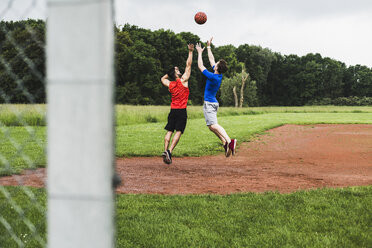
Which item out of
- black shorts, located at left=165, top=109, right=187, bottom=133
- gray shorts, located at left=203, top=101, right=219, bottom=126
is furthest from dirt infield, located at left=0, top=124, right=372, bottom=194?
gray shorts, located at left=203, top=101, right=219, bottom=126

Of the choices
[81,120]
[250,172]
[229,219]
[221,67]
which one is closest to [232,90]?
[221,67]

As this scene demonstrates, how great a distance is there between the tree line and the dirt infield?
13.9 m

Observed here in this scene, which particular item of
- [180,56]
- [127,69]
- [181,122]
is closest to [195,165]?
[181,122]

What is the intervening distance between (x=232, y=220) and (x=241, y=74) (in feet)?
176

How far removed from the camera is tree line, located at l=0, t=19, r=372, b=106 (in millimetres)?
50531

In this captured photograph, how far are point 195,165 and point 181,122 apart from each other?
40.4 inches

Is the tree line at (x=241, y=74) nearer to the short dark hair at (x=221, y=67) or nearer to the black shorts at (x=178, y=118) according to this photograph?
the black shorts at (x=178, y=118)

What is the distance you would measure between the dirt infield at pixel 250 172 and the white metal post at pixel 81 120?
160 inches

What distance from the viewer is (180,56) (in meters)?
57.2

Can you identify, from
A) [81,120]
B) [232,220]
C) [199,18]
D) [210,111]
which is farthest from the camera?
[199,18]

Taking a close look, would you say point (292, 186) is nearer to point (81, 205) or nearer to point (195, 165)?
point (195, 165)

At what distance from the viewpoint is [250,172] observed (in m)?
6.80

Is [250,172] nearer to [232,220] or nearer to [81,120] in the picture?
[232,220]

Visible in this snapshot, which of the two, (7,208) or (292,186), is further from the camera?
(292,186)
